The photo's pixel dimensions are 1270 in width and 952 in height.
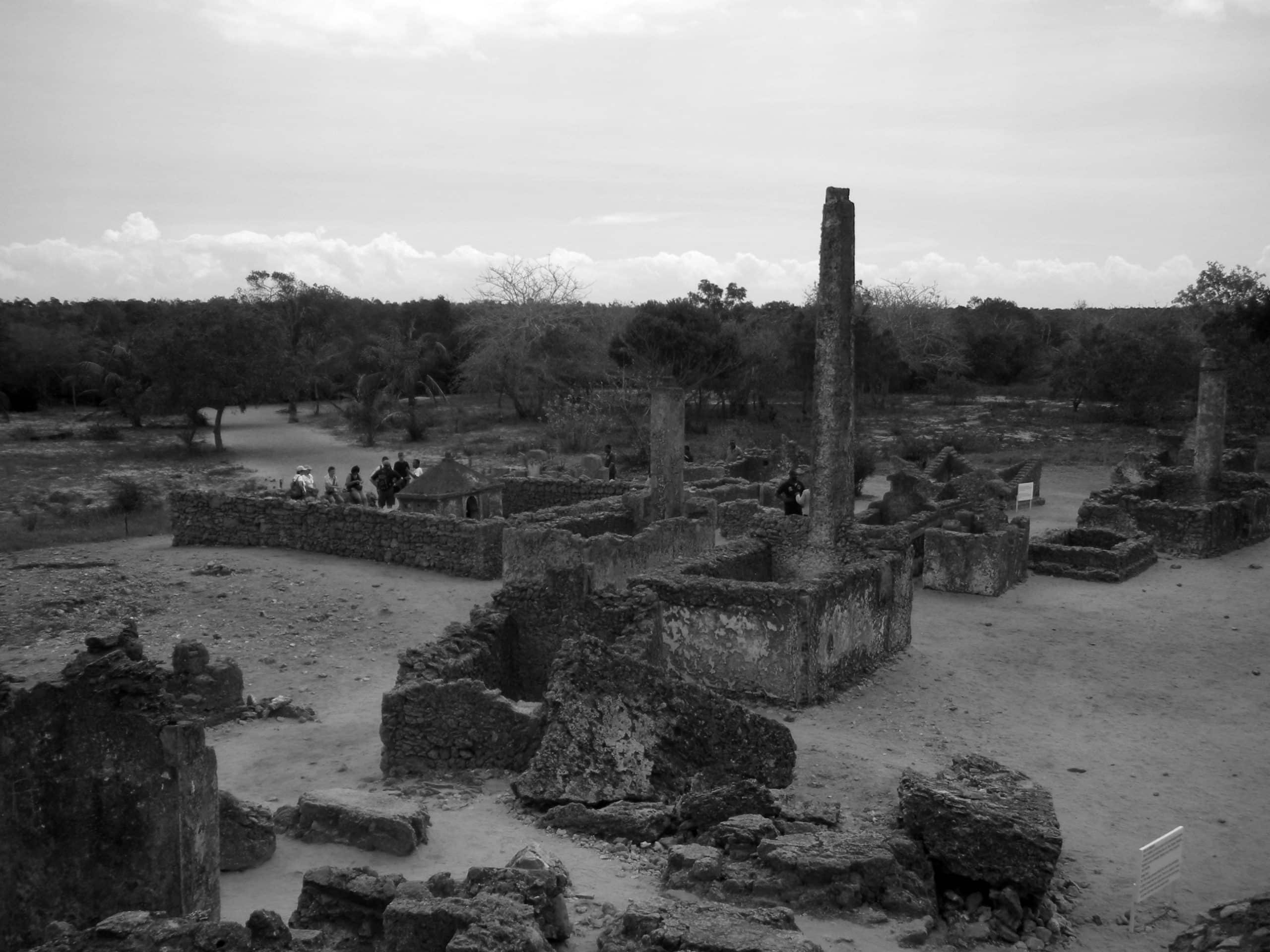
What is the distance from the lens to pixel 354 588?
15.6m

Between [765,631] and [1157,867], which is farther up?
[765,631]

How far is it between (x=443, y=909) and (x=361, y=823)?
206cm

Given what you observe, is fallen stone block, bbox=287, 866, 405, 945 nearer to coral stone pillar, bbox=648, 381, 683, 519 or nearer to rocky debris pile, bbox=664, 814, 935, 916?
rocky debris pile, bbox=664, 814, 935, 916

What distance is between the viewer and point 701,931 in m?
5.34

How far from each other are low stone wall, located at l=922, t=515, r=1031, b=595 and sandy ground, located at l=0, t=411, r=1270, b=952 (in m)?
0.25

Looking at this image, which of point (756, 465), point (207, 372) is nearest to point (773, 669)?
point (756, 465)

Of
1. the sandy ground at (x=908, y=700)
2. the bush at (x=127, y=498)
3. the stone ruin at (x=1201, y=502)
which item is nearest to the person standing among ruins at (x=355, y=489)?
the sandy ground at (x=908, y=700)

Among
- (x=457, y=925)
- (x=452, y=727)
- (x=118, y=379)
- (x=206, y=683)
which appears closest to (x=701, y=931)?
(x=457, y=925)

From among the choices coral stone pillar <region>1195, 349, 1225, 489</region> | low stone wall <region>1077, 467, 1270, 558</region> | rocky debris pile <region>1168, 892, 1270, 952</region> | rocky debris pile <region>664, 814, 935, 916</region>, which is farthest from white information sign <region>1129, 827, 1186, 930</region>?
coral stone pillar <region>1195, 349, 1225, 489</region>

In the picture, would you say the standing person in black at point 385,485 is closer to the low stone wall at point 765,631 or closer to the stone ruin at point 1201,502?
the low stone wall at point 765,631

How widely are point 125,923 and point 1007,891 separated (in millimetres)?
4960

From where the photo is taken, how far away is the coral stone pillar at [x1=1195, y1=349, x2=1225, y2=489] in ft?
73.1

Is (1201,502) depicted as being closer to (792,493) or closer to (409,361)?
(792,493)

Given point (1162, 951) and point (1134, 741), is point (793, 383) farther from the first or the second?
point (1162, 951)
